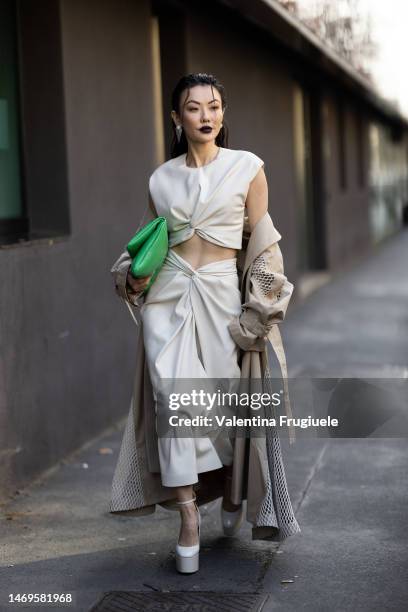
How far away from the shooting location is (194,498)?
4348 mm

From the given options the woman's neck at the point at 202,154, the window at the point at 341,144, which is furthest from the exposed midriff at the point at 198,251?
the window at the point at 341,144

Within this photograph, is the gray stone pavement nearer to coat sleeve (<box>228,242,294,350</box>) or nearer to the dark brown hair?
coat sleeve (<box>228,242,294,350</box>)

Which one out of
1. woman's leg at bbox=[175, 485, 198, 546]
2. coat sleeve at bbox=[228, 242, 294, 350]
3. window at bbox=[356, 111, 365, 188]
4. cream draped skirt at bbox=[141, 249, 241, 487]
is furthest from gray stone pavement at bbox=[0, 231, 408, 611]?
window at bbox=[356, 111, 365, 188]

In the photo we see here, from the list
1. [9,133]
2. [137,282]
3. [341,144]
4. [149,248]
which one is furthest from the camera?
[341,144]

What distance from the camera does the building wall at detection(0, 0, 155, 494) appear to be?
18.5ft

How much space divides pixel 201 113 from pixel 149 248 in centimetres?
59

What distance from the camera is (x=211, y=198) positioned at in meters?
4.27

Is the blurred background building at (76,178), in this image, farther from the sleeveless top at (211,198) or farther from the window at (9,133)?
the sleeveless top at (211,198)

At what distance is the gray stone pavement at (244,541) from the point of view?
417cm

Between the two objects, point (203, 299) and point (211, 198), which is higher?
point (211, 198)

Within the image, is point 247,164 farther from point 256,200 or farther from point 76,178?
point 76,178

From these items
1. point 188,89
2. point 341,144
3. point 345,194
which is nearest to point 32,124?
point 188,89

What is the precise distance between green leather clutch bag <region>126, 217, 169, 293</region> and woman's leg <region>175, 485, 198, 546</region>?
875 mm

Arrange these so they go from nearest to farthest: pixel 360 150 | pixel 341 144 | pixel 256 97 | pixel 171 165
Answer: pixel 171 165, pixel 256 97, pixel 341 144, pixel 360 150
